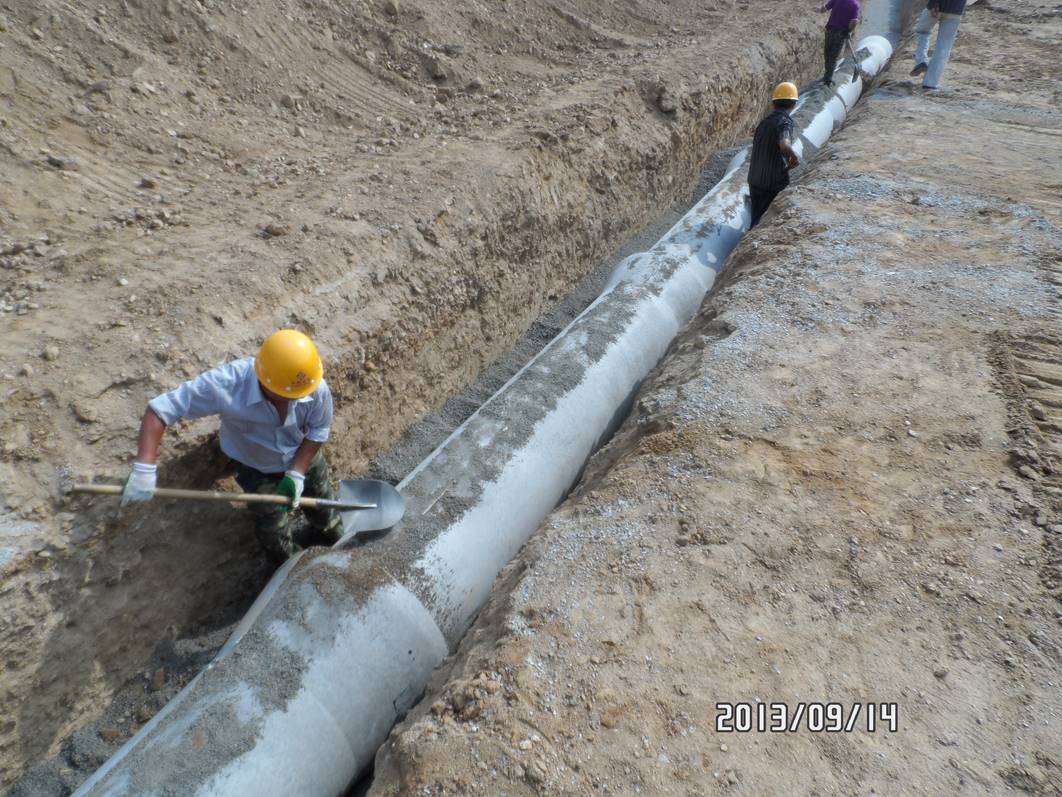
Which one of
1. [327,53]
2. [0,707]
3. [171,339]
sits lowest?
[0,707]

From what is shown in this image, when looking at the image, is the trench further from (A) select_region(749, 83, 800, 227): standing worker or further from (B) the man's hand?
(A) select_region(749, 83, 800, 227): standing worker

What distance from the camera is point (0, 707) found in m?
3.11

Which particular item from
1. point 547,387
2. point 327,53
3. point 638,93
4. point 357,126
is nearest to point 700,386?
point 547,387

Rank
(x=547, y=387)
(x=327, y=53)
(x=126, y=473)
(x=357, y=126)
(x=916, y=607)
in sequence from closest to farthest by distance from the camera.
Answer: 1. (x=916, y=607)
2. (x=126, y=473)
3. (x=547, y=387)
4. (x=357, y=126)
5. (x=327, y=53)

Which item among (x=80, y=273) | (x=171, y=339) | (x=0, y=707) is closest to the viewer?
(x=0, y=707)

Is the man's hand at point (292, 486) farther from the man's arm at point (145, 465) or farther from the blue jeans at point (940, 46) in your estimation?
the blue jeans at point (940, 46)

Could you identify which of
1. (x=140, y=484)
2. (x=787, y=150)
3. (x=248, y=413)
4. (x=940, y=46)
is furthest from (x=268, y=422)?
(x=940, y=46)

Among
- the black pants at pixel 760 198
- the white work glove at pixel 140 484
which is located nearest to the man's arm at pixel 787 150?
the black pants at pixel 760 198

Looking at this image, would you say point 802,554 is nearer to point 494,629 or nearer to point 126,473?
point 494,629

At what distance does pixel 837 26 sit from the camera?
10.9 metres

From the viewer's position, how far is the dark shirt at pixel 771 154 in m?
6.90

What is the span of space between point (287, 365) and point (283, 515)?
1.08 m

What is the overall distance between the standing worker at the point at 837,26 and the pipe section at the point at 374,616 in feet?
30.3

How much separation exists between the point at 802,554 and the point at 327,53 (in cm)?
740
